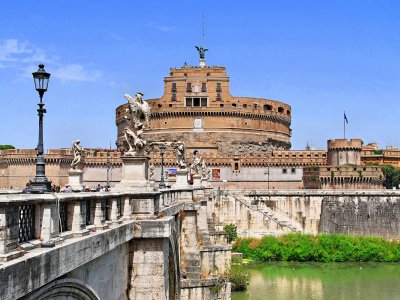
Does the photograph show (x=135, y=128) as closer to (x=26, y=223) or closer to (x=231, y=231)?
(x=26, y=223)

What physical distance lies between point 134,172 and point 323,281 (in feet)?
109

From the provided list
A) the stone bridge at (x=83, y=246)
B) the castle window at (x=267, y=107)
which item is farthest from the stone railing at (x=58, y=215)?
the castle window at (x=267, y=107)

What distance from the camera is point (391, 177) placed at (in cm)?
8412

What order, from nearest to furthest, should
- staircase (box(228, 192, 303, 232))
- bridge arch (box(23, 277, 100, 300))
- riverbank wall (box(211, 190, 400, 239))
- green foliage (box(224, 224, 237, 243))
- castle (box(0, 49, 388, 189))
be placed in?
bridge arch (box(23, 277, 100, 300)) < green foliage (box(224, 224, 237, 243)) < staircase (box(228, 192, 303, 232)) < riverbank wall (box(211, 190, 400, 239)) < castle (box(0, 49, 388, 189))

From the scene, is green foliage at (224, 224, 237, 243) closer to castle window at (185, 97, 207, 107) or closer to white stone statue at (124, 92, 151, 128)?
white stone statue at (124, 92, 151, 128)

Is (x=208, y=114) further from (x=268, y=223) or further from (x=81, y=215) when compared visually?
(x=81, y=215)

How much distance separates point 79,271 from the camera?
8578 millimetres

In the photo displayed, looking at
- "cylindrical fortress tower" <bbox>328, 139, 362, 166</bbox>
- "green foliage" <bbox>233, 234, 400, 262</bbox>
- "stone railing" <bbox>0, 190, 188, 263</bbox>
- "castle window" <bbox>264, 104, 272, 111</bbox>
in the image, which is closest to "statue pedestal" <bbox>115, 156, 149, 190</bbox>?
"stone railing" <bbox>0, 190, 188, 263</bbox>

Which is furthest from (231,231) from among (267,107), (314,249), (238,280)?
→ (267,107)

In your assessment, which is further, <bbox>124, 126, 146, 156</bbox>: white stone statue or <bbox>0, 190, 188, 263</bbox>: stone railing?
<bbox>124, 126, 146, 156</bbox>: white stone statue

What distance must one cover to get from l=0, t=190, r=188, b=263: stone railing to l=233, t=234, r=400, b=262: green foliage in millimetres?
43129

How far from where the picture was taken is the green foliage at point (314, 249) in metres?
55.0

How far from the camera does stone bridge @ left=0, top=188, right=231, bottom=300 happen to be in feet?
20.2

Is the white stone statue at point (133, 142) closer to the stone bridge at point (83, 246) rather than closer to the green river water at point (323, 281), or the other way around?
the stone bridge at point (83, 246)
